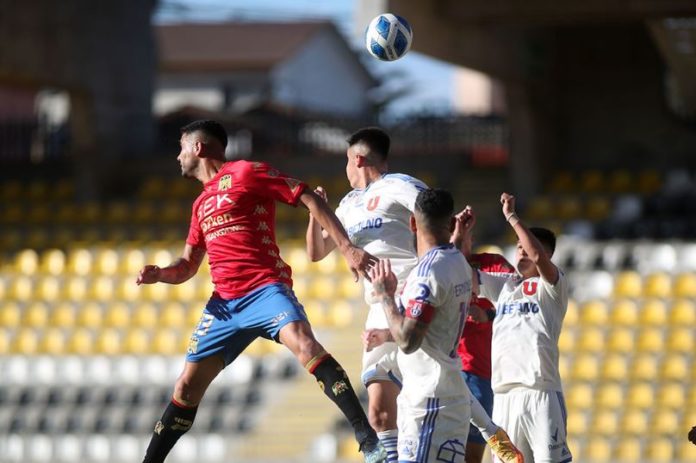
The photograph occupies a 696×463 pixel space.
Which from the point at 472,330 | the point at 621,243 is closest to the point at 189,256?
the point at 472,330

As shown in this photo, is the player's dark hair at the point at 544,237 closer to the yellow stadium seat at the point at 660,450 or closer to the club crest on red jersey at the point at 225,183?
the club crest on red jersey at the point at 225,183

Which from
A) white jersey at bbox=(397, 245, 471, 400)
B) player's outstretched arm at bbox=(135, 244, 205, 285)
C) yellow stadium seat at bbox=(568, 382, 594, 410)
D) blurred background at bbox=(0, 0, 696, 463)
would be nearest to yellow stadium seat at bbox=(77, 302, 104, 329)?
blurred background at bbox=(0, 0, 696, 463)

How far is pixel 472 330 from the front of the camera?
923 cm

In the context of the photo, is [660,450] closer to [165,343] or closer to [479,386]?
[165,343]

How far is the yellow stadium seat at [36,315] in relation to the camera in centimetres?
2081

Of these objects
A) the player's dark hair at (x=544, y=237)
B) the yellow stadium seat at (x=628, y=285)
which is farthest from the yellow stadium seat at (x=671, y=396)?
the player's dark hair at (x=544, y=237)

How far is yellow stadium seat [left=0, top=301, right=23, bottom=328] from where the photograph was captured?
68.5ft

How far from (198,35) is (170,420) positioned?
4643 cm

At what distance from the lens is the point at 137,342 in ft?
65.4

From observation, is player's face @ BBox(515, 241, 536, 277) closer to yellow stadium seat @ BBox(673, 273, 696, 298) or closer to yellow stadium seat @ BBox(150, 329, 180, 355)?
yellow stadium seat @ BBox(673, 273, 696, 298)

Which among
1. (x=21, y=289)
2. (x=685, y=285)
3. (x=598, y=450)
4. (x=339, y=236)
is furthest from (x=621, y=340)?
(x=339, y=236)

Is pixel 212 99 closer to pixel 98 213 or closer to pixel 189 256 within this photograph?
pixel 98 213

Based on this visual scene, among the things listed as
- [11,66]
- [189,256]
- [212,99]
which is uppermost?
[212,99]

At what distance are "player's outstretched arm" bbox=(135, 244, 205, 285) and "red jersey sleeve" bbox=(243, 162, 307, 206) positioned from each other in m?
0.65
